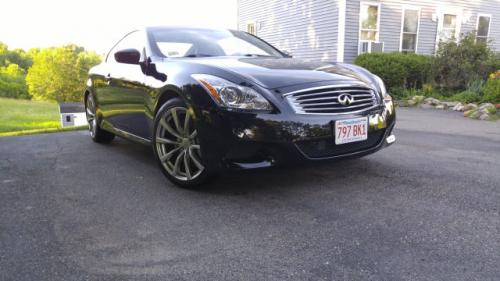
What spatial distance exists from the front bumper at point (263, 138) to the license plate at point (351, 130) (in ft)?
A: 0.13

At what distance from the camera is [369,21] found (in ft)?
43.9

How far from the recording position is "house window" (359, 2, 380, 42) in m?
13.1

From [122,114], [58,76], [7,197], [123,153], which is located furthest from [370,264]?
[58,76]

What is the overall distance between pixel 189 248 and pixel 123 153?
2683 millimetres

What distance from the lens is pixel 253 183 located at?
3246mm

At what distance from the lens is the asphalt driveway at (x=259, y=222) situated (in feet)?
6.27

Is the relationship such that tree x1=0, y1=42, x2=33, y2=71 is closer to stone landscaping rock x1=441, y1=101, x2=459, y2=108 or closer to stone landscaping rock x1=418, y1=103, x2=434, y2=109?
stone landscaping rock x1=418, y1=103, x2=434, y2=109

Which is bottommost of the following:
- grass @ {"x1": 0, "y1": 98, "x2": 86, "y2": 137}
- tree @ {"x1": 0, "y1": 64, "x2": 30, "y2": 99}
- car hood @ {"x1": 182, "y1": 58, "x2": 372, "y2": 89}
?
tree @ {"x1": 0, "y1": 64, "x2": 30, "y2": 99}

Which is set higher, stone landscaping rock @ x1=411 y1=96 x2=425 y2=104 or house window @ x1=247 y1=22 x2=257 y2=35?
house window @ x1=247 y1=22 x2=257 y2=35

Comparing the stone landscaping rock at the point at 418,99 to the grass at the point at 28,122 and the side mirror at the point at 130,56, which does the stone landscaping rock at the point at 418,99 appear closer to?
the grass at the point at 28,122

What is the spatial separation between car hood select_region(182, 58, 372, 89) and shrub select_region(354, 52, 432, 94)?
26.4 ft

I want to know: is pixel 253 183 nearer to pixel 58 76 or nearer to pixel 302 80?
pixel 302 80

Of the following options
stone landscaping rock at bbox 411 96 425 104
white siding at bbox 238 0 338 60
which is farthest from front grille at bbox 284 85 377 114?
white siding at bbox 238 0 338 60

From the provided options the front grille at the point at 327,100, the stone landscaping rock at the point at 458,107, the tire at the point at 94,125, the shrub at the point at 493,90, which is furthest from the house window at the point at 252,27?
the front grille at the point at 327,100
